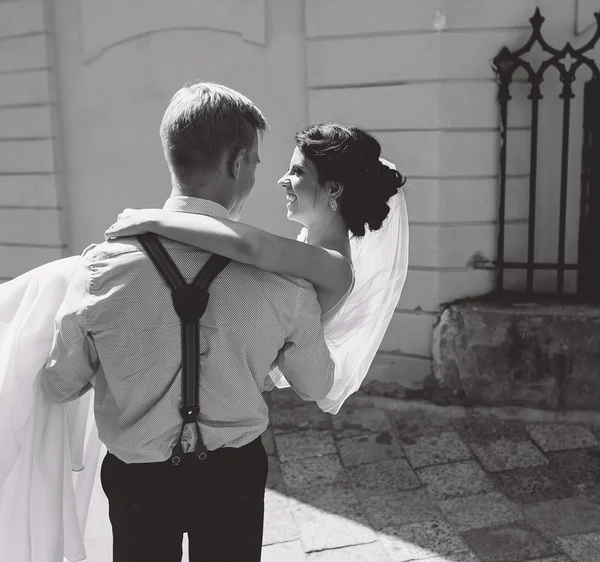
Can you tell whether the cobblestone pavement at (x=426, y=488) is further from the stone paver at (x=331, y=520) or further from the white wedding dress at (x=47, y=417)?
the white wedding dress at (x=47, y=417)

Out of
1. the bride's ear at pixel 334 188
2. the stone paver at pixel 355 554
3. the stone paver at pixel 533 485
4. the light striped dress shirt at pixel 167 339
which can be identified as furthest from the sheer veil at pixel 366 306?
the stone paver at pixel 533 485

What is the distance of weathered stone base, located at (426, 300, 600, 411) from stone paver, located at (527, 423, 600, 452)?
0.15 m

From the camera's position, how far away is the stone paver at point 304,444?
479 cm

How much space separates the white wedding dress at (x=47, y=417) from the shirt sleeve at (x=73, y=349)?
0.12 m

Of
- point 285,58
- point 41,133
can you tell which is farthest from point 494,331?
A: point 41,133

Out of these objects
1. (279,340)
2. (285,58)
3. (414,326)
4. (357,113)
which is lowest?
(414,326)

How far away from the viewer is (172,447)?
1.91 m

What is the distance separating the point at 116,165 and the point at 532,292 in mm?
3406

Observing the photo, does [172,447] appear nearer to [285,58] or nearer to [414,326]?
[414,326]

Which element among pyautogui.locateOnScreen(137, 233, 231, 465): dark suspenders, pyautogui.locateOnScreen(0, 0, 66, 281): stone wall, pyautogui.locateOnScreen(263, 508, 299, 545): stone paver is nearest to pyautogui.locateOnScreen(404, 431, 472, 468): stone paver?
pyautogui.locateOnScreen(263, 508, 299, 545): stone paver

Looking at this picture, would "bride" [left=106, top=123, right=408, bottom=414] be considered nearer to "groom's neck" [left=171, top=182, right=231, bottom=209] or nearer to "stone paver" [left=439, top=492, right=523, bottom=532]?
"groom's neck" [left=171, top=182, right=231, bottom=209]

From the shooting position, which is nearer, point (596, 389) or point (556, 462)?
point (556, 462)

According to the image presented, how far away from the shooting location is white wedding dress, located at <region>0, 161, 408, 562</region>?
7.23 ft

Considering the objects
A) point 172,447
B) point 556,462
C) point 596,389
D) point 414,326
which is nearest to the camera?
point 172,447
